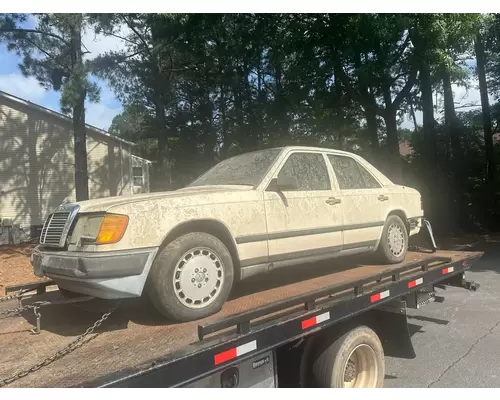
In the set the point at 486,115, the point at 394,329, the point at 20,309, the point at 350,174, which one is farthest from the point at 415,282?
the point at 486,115

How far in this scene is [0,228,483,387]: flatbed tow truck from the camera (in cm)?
234

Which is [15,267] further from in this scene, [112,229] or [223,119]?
[223,119]

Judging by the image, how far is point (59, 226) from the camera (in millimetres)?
3193

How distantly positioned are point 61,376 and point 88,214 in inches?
46.2

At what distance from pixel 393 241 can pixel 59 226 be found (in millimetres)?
3542

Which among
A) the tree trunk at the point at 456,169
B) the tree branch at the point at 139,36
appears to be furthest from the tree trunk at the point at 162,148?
the tree trunk at the point at 456,169

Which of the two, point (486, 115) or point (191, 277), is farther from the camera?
point (486, 115)

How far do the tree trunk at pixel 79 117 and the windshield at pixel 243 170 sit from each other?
34.4ft

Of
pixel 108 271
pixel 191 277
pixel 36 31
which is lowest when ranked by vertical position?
pixel 191 277

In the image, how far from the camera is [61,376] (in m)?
2.24

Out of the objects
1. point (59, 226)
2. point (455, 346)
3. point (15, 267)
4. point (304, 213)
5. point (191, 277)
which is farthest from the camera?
point (15, 267)
